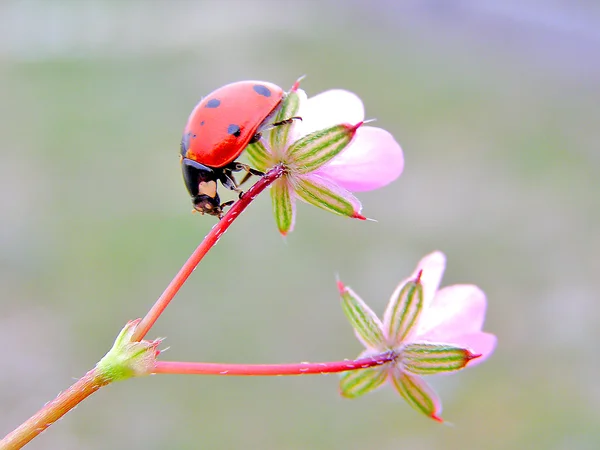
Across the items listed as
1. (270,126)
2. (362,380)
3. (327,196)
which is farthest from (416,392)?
(270,126)

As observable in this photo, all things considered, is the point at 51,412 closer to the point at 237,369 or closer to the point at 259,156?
the point at 237,369

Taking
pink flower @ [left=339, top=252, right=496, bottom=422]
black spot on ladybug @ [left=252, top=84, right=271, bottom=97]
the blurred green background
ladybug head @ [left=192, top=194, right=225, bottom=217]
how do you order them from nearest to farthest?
1. pink flower @ [left=339, top=252, right=496, bottom=422]
2. black spot on ladybug @ [left=252, top=84, right=271, bottom=97]
3. ladybug head @ [left=192, top=194, right=225, bottom=217]
4. the blurred green background

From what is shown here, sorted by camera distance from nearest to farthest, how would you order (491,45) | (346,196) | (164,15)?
(346,196)
(491,45)
(164,15)

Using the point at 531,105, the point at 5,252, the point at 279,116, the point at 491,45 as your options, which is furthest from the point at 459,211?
the point at 279,116

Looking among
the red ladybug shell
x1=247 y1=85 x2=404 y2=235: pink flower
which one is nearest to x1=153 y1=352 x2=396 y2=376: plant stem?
x1=247 y1=85 x2=404 y2=235: pink flower

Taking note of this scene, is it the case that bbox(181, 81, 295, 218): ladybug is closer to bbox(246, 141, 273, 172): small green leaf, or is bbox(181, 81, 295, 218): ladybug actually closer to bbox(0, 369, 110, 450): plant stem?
bbox(246, 141, 273, 172): small green leaf

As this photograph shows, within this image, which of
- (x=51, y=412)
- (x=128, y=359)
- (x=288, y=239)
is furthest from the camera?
(x=288, y=239)

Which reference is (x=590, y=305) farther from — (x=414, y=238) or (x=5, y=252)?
(x=5, y=252)
